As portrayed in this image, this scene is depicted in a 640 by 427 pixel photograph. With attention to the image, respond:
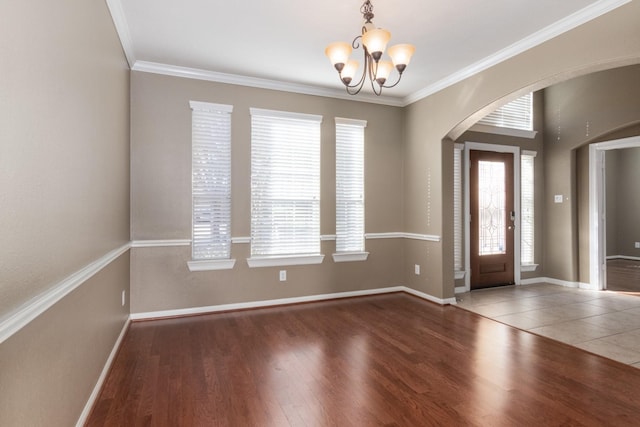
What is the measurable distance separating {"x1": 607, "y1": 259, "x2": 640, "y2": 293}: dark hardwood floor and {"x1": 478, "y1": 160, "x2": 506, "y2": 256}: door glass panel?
1.80m

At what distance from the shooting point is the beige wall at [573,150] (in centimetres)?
479

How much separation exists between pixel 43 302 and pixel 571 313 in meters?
4.88

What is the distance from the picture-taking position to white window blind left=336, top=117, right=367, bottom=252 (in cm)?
460

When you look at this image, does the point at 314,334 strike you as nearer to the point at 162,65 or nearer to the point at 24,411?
the point at 24,411

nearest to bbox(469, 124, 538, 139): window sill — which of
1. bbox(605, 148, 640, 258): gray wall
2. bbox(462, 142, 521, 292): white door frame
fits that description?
bbox(462, 142, 521, 292): white door frame

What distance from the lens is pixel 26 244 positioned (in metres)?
1.20

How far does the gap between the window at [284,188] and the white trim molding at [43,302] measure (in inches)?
82.4

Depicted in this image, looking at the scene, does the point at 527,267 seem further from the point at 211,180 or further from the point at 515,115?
the point at 211,180

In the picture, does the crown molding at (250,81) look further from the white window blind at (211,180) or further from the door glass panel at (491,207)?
the door glass panel at (491,207)

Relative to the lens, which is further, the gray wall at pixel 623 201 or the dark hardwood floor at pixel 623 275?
the gray wall at pixel 623 201

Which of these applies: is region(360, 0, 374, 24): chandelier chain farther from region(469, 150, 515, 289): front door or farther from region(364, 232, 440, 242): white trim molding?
region(469, 150, 515, 289): front door

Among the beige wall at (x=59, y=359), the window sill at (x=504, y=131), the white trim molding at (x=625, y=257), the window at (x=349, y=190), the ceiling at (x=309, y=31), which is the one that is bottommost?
the white trim molding at (x=625, y=257)

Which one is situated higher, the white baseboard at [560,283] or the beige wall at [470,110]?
the beige wall at [470,110]

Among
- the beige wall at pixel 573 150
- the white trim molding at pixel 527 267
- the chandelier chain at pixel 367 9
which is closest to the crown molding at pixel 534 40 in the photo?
the chandelier chain at pixel 367 9
